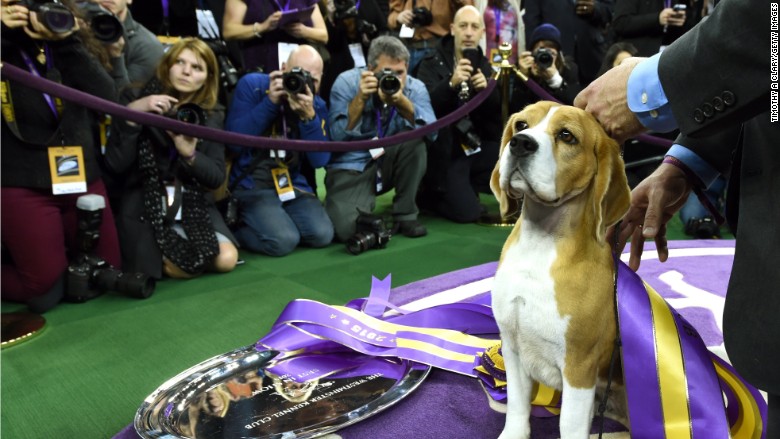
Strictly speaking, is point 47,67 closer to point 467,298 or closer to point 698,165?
point 467,298

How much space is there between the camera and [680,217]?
185 inches

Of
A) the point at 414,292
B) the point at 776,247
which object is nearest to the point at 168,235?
the point at 414,292

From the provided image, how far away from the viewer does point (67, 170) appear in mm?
3031

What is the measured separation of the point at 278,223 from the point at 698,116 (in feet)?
11.1

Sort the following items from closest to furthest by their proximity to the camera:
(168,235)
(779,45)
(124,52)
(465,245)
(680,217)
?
(779,45) < (168,235) < (124,52) < (465,245) < (680,217)

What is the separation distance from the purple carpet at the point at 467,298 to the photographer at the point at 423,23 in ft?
8.91

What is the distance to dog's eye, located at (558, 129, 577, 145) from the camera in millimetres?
1259

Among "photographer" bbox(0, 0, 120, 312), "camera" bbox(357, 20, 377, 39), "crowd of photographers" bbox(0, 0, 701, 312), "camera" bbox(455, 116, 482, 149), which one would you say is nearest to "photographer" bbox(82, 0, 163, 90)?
"crowd of photographers" bbox(0, 0, 701, 312)

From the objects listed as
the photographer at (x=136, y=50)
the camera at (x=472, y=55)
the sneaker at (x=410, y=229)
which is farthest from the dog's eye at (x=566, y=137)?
the camera at (x=472, y=55)

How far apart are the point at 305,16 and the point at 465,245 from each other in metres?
1.97


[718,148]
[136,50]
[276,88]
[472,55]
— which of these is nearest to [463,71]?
[472,55]

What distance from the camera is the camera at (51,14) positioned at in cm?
271

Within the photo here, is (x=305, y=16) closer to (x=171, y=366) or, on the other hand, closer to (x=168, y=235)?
(x=168, y=235)

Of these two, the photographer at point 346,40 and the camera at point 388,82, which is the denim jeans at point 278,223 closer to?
the camera at point 388,82
